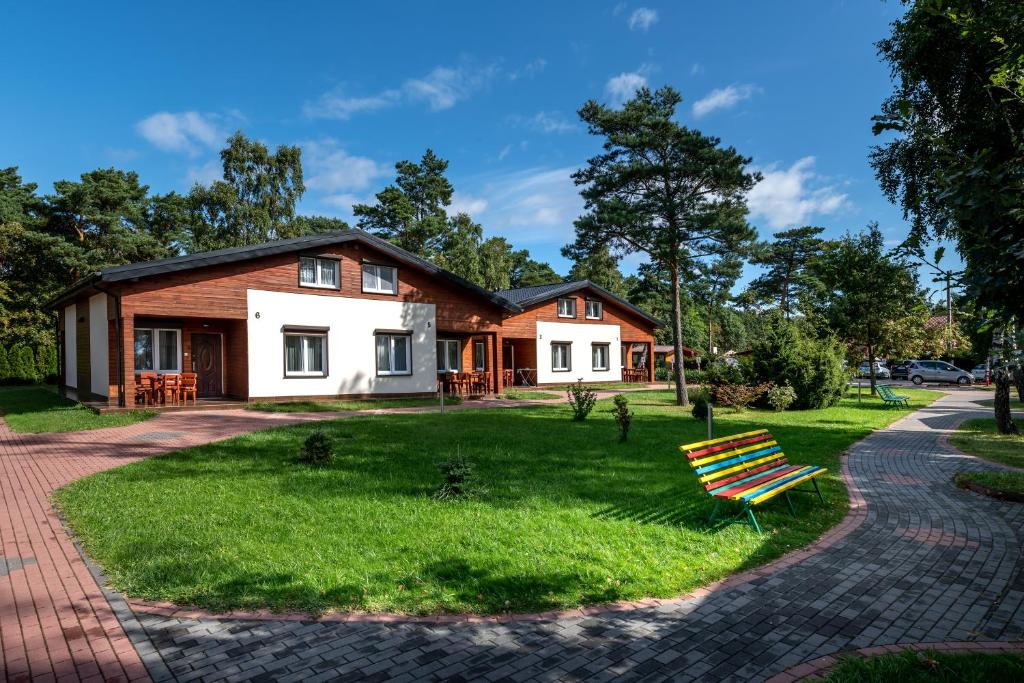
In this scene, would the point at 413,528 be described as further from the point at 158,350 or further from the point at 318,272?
the point at 158,350

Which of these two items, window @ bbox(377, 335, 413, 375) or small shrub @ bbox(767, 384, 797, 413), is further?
window @ bbox(377, 335, 413, 375)

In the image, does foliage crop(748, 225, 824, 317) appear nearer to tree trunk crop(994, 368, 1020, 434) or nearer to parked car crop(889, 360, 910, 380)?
parked car crop(889, 360, 910, 380)

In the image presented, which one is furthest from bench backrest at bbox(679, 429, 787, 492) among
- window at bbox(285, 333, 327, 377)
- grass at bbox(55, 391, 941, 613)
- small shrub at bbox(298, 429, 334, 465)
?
window at bbox(285, 333, 327, 377)

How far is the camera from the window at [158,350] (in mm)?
18438

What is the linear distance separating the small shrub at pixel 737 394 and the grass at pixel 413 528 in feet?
27.9

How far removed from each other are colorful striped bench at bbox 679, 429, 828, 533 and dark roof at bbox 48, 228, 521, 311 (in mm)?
15165

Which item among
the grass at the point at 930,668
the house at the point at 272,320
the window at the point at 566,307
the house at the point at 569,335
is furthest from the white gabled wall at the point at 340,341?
the grass at the point at 930,668

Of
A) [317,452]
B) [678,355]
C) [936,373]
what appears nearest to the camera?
[317,452]

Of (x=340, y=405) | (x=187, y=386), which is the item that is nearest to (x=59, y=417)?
(x=187, y=386)

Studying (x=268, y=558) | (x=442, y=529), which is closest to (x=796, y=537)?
(x=442, y=529)

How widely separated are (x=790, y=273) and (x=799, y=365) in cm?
4609

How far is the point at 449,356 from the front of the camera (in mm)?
26188

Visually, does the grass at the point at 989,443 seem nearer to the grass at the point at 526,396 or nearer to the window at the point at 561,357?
the grass at the point at 526,396

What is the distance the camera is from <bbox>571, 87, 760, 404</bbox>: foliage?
2088cm
